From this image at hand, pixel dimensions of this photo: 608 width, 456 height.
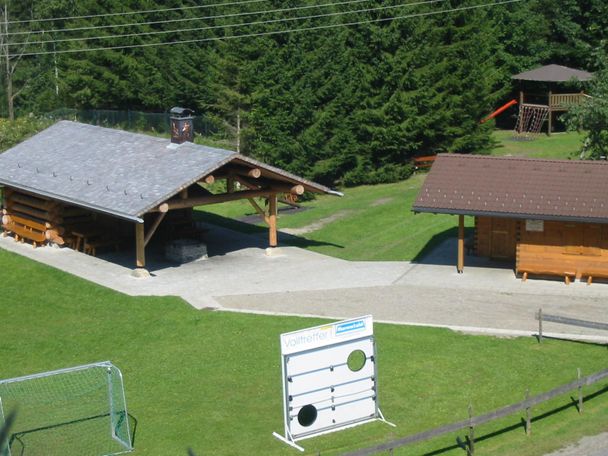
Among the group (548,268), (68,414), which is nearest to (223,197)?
(548,268)

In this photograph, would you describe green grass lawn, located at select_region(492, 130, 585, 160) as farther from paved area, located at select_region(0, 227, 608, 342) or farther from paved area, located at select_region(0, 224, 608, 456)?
paved area, located at select_region(0, 227, 608, 342)

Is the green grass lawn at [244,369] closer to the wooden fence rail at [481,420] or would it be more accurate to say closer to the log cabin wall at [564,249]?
the wooden fence rail at [481,420]

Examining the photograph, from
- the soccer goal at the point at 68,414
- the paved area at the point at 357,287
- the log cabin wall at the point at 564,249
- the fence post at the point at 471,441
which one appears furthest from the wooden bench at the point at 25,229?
the fence post at the point at 471,441

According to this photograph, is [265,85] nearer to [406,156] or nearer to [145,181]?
[406,156]

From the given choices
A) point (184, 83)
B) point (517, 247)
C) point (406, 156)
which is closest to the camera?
point (517, 247)

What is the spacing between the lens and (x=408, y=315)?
88.0 feet

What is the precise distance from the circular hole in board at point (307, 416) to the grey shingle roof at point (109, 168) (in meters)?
9.96

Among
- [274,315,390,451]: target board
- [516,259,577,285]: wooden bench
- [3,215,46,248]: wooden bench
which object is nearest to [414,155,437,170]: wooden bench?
[516,259,577,285]: wooden bench

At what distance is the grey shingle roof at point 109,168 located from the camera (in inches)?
1183

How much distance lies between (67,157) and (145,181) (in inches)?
197

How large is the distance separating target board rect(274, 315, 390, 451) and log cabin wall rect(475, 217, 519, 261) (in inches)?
473

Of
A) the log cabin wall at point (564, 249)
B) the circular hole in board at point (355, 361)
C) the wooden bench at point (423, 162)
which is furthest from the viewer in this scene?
the wooden bench at point (423, 162)

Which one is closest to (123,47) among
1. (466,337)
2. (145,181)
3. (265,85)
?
(265,85)

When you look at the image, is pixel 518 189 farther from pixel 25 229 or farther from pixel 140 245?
pixel 25 229
